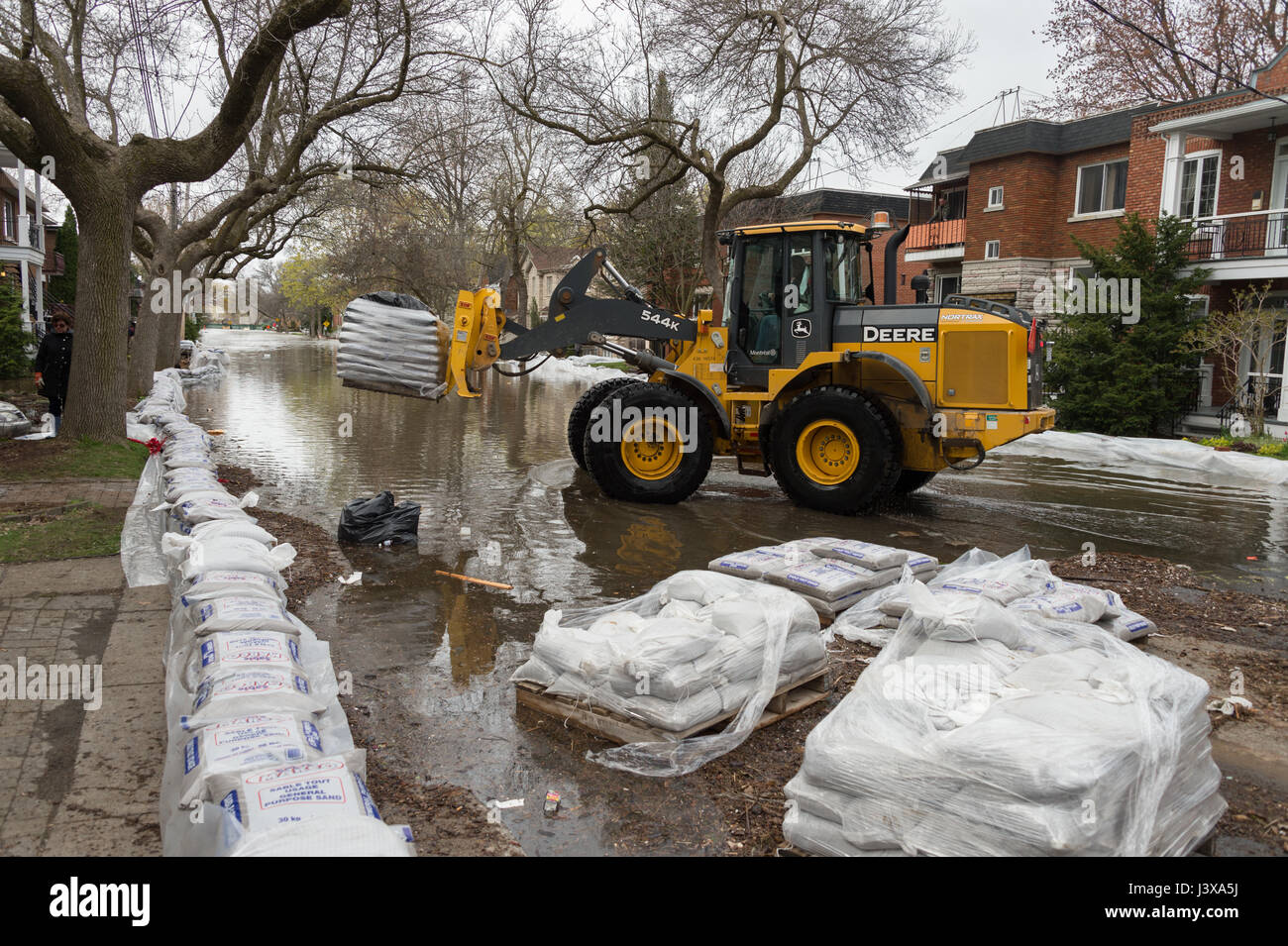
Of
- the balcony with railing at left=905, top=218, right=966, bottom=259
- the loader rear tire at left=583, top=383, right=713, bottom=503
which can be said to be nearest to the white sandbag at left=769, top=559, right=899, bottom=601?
the loader rear tire at left=583, top=383, right=713, bottom=503

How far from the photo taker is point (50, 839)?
3543mm

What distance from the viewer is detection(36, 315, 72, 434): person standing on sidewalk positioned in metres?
12.1

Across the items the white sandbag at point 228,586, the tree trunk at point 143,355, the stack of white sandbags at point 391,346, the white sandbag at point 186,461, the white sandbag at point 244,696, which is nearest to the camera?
the white sandbag at point 244,696

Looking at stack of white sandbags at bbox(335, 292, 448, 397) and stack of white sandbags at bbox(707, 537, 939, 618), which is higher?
stack of white sandbags at bbox(335, 292, 448, 397)

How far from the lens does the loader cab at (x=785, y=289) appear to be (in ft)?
33.4

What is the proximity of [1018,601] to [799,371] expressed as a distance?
4840mm

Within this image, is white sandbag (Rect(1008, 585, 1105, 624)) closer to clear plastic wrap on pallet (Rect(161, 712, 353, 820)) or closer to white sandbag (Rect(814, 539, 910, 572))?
white sandbag (Rect(814, 539, 910, 572))

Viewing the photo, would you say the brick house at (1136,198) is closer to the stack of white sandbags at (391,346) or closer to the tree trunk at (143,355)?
the stack of white sandbags at (391,346)

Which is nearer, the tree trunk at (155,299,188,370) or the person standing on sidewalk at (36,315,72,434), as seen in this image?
the person standing on sidewalk at (36,315,72,434)

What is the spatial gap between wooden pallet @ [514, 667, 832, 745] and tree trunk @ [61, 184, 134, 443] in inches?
348

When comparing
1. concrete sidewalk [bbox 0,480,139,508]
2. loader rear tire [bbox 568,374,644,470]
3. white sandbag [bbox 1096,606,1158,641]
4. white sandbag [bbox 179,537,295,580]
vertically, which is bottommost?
white sandbag [bbox 1096,606,1158,641]

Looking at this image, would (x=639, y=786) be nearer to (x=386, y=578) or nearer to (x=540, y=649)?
(x=540, y=649)

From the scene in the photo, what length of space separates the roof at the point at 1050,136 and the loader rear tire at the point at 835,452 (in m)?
16.2

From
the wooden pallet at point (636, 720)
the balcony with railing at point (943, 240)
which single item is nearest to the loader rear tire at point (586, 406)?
the wooden pallet at point (636, 720)
